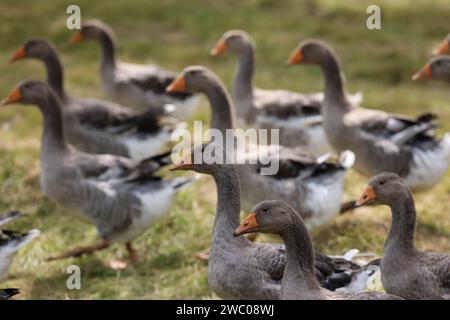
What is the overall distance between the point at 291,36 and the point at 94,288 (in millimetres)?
8467

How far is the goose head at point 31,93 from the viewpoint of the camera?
7.94 metres

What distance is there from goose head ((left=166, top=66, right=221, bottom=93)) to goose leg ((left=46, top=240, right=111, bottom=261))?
68.6 inches

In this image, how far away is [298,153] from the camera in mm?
7465

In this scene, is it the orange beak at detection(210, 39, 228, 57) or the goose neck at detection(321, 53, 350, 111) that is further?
the orange beak at detection(210, 39, 228, 57)

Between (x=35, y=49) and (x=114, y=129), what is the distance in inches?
63.7

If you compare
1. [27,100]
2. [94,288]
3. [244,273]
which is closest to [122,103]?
[27,100]

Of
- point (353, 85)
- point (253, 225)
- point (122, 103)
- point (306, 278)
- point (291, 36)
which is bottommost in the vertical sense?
point (306, 278)

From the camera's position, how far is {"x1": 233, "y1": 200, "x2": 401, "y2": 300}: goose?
486 cm

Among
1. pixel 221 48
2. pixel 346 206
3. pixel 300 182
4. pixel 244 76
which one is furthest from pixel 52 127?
pixel 346 206

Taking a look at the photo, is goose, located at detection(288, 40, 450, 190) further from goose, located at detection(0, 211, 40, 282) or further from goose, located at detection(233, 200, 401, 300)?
goose, located at detection(0, 211, 40, 282)

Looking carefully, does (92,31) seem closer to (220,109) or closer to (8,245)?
(220,109)

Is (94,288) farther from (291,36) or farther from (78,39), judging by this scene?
(291,36)

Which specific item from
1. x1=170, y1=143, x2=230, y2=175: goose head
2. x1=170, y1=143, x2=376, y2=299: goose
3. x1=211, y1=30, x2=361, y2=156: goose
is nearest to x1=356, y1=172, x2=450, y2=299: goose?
x1=170, y1=143, x2=376, y2=299: goose

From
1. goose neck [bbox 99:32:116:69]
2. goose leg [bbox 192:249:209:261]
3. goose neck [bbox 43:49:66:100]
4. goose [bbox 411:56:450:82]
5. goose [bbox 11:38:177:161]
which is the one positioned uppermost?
goose neck [bbox 99:32:116:69]
